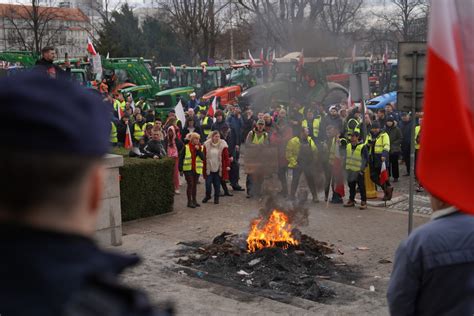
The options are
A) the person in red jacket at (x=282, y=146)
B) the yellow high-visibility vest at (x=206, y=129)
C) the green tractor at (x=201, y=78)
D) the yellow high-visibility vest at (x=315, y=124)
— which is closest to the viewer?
the person in red jacket at (x=282, y=146)

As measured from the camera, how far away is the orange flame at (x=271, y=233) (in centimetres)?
973

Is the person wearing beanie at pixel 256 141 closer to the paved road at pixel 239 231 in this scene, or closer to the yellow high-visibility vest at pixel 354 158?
the paved road at pixel 239 231

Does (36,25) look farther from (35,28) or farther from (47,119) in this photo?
(47,119)

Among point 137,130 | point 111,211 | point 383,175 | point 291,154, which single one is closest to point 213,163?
point 291,154

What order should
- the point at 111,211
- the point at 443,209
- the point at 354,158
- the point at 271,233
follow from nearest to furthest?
the point at 443,209 → the point at 271,233 → the point at 111,211 → the point at 354,158

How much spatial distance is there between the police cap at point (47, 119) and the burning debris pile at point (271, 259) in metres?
7.05

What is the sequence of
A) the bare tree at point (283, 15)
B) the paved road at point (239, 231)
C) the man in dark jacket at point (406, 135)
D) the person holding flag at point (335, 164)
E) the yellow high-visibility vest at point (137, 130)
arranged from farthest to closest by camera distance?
1. the bare tree at point (283, 15)
2. the yellow high-visibility vest at point (137, 130)
3. the man in dark jacket at point (406, 135)
4. the person holding flag at point (335, 164)
5. the paved road at point (239, 231)

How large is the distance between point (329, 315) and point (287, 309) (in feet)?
1.54

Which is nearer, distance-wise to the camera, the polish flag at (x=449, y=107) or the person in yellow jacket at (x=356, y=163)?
the polish flag at (x=449, y=107)

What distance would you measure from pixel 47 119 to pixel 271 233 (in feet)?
29.0

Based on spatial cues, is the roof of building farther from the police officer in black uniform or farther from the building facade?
the police officer in black uniform

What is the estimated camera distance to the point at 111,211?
10.4 m

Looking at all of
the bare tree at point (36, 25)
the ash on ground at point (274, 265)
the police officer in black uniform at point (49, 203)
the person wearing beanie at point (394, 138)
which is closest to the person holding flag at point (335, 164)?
the person wearing beanie at point (394, 138)

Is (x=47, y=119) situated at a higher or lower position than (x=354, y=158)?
higher
